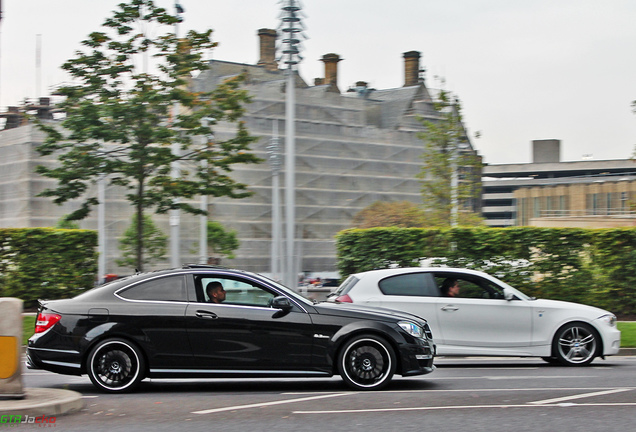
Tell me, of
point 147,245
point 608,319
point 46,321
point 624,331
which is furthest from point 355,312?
point 147,245

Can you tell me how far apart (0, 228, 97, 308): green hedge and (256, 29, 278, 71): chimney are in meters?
56.7

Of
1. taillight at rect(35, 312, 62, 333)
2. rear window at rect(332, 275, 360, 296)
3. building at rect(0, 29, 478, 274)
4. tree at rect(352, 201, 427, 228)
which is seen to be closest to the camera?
taillight at rect(35, 312, 62, 333)

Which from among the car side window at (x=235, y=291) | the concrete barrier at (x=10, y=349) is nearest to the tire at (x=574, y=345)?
the car side window at (x=235, y=291)

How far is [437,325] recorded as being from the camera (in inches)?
498

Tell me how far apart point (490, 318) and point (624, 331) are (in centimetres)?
599

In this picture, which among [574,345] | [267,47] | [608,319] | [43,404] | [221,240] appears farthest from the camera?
[267,47]

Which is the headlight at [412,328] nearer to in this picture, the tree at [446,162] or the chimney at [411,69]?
the tree at [446,162]

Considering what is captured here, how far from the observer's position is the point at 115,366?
9.34 meters

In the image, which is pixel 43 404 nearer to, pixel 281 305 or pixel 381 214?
pixel 281 305

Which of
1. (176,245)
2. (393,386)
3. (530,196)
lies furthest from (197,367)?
(530,196)

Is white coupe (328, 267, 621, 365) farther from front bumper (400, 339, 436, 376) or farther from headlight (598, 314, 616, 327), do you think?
front bumper (400, 339, 436, 376)

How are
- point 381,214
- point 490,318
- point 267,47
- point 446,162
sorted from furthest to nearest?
1. point 267,47
2. point 381,214
3. point 446,162
4. point 490,318

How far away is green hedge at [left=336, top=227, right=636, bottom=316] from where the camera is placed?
2009cm

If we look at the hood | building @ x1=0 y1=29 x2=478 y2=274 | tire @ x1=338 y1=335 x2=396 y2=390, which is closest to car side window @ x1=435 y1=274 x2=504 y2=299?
the hood
